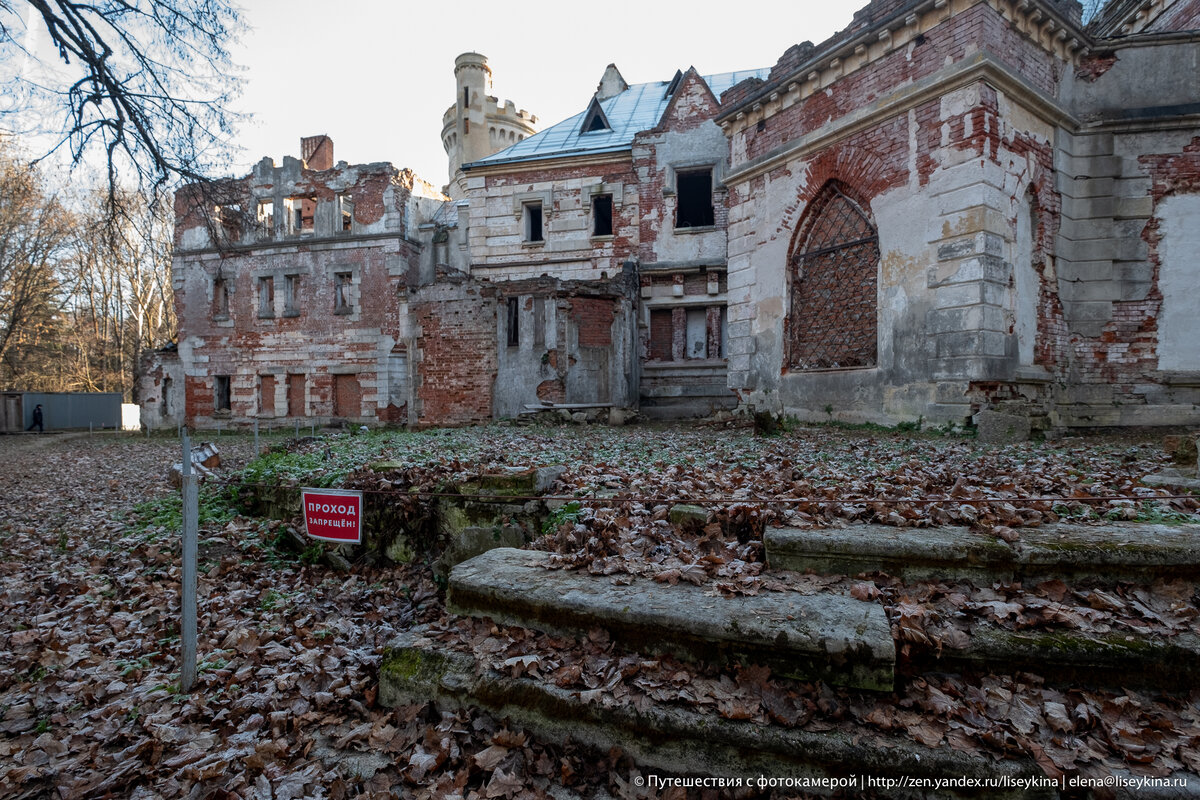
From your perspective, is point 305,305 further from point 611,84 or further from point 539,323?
point 611,84

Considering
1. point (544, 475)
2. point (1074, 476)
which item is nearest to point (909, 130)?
point (1074, 476)

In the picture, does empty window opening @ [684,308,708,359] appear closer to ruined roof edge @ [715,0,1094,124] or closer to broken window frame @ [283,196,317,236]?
ruined roof edge @ [715,0,1094,124]

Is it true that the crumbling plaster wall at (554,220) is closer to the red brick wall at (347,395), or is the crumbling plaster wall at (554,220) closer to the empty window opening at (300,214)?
the red brick wall at (347,395)

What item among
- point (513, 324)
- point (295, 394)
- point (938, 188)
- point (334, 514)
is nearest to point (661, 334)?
point (513, 324)

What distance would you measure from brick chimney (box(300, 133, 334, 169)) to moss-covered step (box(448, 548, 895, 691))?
27.9 m

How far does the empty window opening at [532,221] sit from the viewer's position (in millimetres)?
20469

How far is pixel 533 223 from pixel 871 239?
13066mm

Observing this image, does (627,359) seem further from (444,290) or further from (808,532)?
(808,532)

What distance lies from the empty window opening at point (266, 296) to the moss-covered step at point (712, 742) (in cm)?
2499

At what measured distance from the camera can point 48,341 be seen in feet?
97.1

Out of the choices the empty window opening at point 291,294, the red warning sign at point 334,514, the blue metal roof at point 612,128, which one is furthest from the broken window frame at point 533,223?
the red warning sign at point 334,514

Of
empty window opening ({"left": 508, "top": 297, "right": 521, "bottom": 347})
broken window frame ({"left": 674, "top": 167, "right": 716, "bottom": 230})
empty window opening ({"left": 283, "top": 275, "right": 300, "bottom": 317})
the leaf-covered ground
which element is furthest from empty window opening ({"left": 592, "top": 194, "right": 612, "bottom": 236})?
the leaf-covered ground

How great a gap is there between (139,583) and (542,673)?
4375 millimetres

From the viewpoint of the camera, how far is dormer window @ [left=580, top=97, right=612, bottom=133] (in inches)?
826
